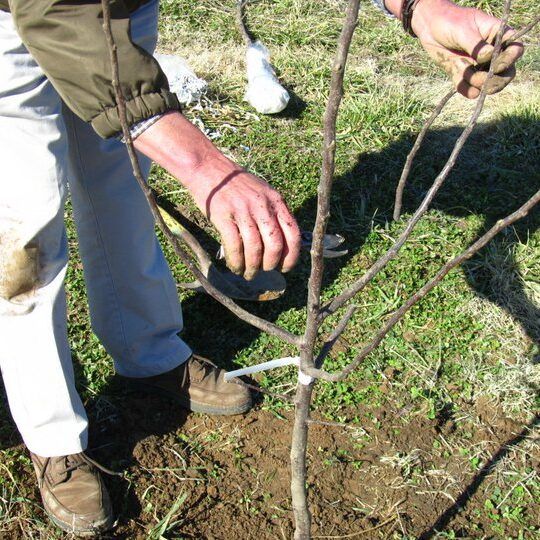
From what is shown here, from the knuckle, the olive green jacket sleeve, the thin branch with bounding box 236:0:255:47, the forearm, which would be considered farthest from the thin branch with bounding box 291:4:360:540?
the thin branch with bounding box 236:0:255:47

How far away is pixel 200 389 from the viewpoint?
2.90 m

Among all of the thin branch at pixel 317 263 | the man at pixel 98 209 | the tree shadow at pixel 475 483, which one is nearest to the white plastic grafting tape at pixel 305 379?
the thin branch at pixel 317 263

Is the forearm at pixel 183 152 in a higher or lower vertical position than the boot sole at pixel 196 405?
higher

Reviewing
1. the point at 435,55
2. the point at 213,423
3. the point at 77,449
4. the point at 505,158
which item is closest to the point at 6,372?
the point at 77,449

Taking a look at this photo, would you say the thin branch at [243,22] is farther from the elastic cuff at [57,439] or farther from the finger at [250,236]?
the finger at [250,236]

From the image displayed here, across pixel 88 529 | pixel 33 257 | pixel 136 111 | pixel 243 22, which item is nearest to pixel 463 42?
pixel 136 111

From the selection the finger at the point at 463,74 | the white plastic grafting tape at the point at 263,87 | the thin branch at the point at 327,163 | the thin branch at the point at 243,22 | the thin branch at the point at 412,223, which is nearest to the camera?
the thin branch at the point at 327,163

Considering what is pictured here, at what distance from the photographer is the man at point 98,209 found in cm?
189

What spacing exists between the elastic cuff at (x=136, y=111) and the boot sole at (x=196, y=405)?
4.12ft

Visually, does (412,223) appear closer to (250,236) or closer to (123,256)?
(250,236)

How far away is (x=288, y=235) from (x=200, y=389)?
127 cm

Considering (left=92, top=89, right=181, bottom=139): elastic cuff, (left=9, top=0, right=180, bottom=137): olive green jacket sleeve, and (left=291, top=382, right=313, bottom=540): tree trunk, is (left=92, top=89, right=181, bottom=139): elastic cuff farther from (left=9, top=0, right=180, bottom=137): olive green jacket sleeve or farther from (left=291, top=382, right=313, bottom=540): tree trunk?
(left=291, top=382, right=313, bottom=540): tree trunk

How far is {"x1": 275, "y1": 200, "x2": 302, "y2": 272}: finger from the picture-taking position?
1.78m

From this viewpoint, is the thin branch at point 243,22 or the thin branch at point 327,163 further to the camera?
the thin branch at point 243,22
